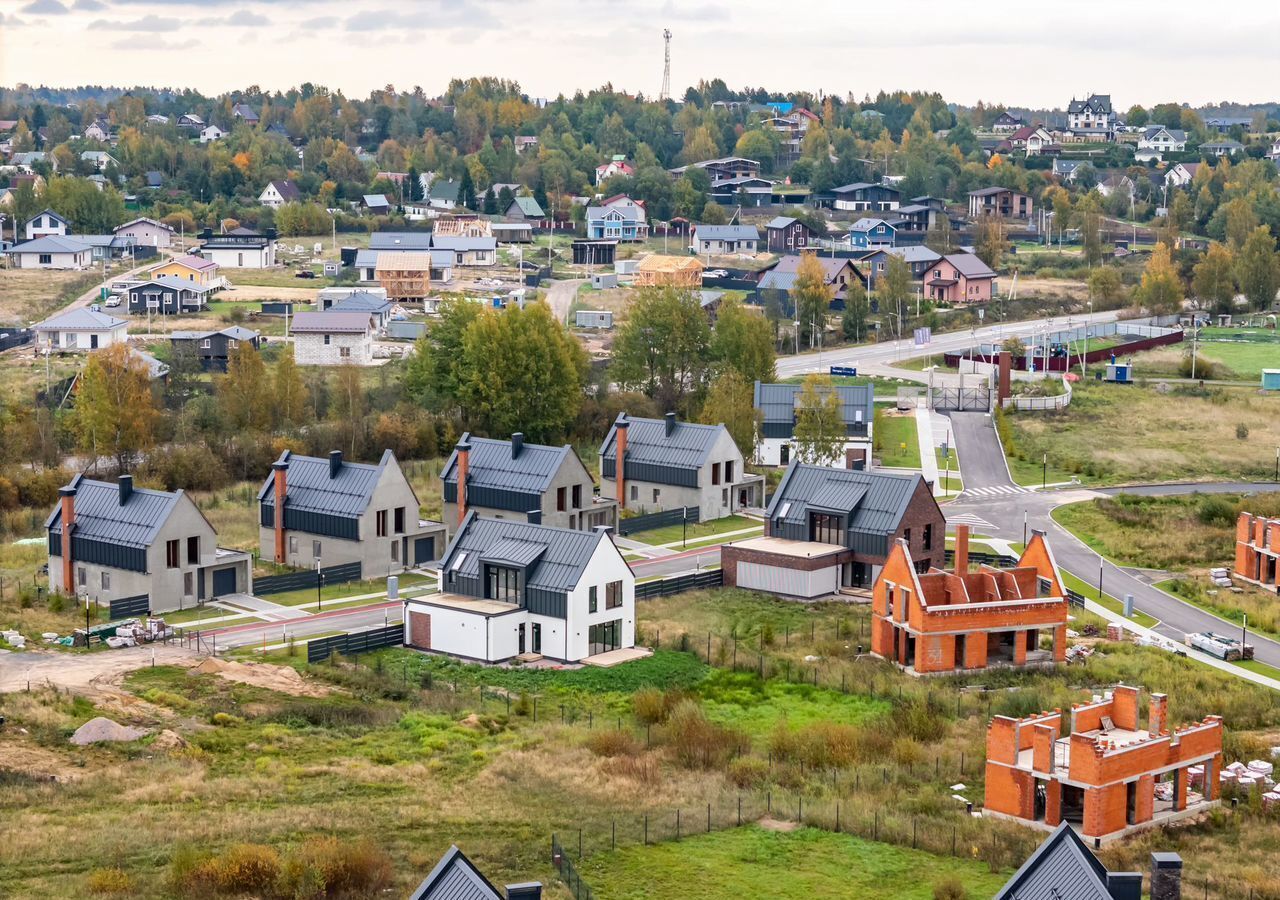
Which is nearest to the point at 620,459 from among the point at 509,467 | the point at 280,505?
the point at 509,467

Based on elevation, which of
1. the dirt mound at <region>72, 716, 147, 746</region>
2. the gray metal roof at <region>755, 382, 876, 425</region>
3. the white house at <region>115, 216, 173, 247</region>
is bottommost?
the dirt mound at <region>72, 716, 147, 746</region>

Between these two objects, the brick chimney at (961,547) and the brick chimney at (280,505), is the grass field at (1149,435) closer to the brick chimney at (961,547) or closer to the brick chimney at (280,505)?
the brick chimney at (961,547)

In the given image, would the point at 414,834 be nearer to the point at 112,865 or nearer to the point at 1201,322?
the point at 112,865

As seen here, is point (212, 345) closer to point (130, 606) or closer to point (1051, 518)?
point (130, 606)

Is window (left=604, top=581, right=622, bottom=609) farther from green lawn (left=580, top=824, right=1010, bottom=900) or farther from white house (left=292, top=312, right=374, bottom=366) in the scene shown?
white house (left=292, top=312, right=374, bottom=366)

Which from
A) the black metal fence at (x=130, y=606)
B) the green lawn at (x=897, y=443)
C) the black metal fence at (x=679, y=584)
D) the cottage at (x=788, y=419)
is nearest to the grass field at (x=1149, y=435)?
the green lawn at (x=897, y=443)

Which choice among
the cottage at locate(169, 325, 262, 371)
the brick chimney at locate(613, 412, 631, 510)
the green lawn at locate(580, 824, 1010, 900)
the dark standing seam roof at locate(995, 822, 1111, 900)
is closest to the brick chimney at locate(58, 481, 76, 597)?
the brick chimney at locate(613, 412, 631, 510)
